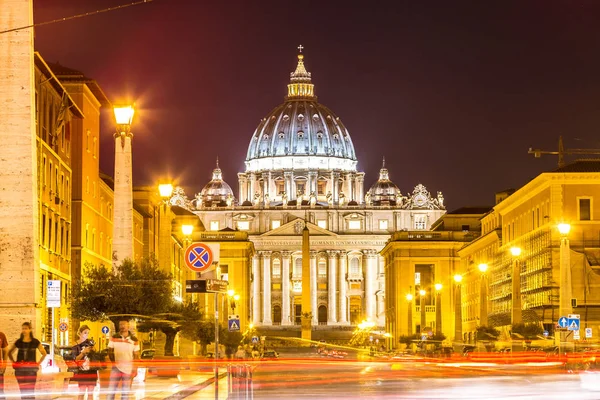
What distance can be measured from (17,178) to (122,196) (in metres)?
16.6

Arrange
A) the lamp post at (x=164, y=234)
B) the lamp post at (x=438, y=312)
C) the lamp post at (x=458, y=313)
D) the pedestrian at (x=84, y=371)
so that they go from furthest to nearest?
the lamp post at (x=438, y=312) < the lamp post at (x=458, y=313) < the lamp post at (x=164, y=234) < the pedestrian at (x=84, y=371)

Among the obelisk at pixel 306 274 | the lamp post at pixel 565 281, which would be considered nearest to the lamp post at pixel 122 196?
the lamp post at pixel 565 281

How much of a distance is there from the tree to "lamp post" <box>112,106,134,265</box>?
7.41 ft

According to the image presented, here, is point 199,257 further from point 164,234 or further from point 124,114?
point 164,234

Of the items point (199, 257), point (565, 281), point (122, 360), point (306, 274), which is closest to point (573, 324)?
point (565, 281)

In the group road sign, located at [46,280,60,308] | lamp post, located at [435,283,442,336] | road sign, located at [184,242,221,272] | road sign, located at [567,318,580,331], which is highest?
lamp post, located at [435,283,442,336]

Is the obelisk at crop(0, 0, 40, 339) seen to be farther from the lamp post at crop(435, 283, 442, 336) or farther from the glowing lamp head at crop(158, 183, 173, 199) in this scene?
the lamp post at crop(435, 283, 442, 336)

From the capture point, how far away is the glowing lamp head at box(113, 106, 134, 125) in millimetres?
38375

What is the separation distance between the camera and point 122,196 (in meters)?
40.8

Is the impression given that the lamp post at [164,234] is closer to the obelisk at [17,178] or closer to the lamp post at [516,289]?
the lamp post at [516,289]

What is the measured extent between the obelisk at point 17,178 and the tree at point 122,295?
1901 centimetres

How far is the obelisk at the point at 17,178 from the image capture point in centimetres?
2383

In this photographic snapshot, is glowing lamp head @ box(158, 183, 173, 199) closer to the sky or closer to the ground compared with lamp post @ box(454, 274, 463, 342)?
closer to the sky

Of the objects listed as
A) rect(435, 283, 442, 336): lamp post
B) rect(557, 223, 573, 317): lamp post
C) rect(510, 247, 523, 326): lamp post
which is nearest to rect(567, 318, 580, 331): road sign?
rect(557, 223, 573, 317): lamp post
